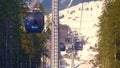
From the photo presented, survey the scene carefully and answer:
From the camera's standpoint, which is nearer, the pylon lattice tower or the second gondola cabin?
the second gondola cabin

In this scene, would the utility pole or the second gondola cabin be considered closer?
the second gondola cabin

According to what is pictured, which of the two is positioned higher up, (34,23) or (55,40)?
(34,23)

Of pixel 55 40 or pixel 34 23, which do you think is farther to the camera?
pixel 55 40

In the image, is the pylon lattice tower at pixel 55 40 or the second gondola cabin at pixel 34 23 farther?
the pylon lattice tower at pixel 55 40

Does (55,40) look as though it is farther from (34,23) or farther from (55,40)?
(34,23)

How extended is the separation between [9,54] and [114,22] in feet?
44.3

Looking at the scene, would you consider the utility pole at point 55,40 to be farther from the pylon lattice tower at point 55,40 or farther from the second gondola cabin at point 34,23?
the second gondola cabin at point 34,23

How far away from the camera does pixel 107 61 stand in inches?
3479

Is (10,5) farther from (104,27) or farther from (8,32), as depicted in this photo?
(104,27)

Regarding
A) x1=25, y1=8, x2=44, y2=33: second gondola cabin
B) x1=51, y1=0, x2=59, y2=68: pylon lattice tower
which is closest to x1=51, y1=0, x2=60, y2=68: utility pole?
x1=51, y1=0, x2=59, y2=68: pylon lattice tower

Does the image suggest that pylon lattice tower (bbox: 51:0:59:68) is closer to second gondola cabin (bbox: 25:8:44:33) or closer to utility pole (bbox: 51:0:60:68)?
utility pole (bbox: 51:0:60:68)

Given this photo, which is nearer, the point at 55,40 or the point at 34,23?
the point at 34,23

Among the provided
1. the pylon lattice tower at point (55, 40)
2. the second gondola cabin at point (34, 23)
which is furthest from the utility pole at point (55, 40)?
the second gondola cabin at point (34, 23)

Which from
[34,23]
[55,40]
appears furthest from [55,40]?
[34,23]
